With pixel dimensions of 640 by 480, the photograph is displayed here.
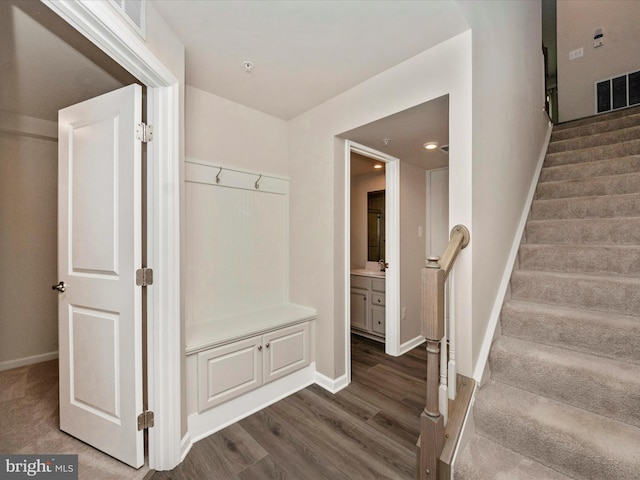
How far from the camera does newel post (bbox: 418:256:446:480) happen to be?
1.29 m

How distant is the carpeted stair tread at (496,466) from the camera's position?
1226mm

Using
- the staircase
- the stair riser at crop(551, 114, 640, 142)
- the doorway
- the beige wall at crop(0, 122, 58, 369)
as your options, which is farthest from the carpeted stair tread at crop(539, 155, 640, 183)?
the beige wall at crop(0, 122, 58, 369)

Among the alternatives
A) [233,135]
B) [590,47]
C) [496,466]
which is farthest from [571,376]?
[590,47]

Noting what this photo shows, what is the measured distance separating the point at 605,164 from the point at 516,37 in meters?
1.31

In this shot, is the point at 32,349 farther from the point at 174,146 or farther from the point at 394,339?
the point at 394,339

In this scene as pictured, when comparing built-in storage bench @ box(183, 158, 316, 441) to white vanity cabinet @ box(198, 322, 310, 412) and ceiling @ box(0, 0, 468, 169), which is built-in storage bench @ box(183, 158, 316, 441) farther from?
ceiling @ box(0, 0, 468, 169)

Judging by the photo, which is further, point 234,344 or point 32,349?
point 32,349

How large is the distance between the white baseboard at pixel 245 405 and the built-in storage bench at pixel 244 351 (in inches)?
2.1

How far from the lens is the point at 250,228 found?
2531mm

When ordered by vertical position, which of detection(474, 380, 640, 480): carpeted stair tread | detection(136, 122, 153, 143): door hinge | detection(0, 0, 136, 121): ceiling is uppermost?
detection(0, 0, 136, 121): ceiling

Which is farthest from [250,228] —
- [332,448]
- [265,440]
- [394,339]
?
[394,339]

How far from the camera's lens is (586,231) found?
6.61ft

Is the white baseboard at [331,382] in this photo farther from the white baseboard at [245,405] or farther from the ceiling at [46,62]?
the ceiling at [46,62]

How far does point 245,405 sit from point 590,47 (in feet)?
20.3
